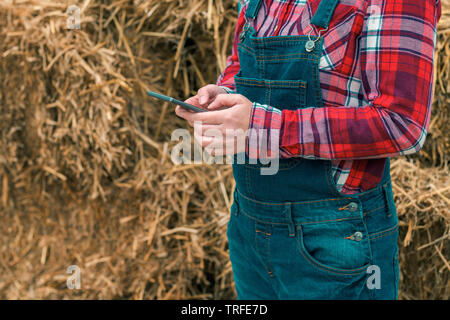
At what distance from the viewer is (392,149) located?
584 mm

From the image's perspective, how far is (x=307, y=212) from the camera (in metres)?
0.66

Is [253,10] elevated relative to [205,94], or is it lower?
elevated

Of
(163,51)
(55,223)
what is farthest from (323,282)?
(55,223)

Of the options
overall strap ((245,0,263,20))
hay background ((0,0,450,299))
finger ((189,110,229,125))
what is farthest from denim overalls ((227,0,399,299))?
hay background ((0,0,450,299))

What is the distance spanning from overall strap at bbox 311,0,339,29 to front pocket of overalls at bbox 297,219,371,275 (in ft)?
0.86

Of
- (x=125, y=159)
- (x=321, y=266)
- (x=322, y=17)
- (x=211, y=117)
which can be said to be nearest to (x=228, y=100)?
(x=211, y=117)

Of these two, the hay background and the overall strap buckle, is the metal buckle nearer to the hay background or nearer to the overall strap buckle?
the overall strap buckle

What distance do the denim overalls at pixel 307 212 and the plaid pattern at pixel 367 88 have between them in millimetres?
25

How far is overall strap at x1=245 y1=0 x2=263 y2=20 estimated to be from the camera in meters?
0.70

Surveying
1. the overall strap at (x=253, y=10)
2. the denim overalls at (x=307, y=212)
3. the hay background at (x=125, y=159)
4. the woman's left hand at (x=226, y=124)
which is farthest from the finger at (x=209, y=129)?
the hay background at (x=125, y=159)

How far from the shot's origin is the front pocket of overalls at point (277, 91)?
634 mm

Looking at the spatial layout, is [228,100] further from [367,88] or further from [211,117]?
[367,88]

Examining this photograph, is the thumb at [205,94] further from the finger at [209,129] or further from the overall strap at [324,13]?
the overall strap at [324,13]

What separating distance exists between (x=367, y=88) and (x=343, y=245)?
212mm
